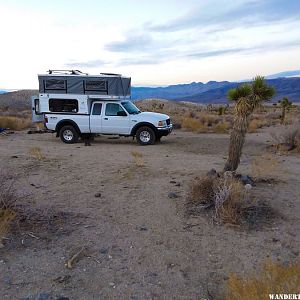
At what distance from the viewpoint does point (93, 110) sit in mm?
16750

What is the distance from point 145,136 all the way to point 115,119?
1418mm

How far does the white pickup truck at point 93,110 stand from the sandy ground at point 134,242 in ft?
22.0

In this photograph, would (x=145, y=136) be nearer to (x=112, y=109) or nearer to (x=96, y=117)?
(x=112, y=109)

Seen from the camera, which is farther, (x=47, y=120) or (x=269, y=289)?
(x=47, y=120)

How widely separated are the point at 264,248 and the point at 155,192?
3.01 meters

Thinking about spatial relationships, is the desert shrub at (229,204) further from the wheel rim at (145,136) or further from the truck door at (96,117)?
the truck door at (96,117)

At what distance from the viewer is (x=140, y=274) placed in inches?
180

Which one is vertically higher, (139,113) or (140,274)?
(139,113)

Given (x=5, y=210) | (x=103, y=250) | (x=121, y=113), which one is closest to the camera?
(x=103, y=250)

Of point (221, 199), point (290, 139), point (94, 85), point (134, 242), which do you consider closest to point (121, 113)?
point (94, 85)

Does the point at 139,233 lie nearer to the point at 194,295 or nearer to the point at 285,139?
the point at 194,295

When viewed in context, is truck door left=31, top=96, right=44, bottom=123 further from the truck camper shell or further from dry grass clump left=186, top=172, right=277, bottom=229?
dry grass clump left=186, top=172, right=277, bottom=229

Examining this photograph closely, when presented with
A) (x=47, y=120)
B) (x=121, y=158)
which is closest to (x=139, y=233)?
(x=121, y=158)

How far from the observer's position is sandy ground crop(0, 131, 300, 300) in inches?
171
